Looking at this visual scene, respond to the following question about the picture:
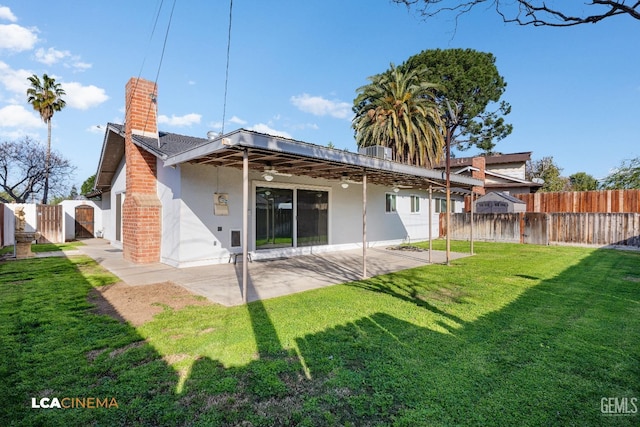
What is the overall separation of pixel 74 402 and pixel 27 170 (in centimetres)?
2782

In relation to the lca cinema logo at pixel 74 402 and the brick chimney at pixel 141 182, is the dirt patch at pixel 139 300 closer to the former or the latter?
the lca cinema logo at pixel 74 402

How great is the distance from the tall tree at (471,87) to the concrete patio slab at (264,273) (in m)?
18.7

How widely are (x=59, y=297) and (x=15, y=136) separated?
80.8 ft

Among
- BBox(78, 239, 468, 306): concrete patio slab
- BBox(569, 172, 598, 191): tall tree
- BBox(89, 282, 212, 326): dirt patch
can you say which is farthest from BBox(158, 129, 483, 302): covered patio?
BBox(569, 172, 598, 191): tall tree

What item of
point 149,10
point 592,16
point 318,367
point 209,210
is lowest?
point 318,367

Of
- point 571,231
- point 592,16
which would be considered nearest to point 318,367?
point 592,16

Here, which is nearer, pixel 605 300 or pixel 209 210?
pixel 605 300

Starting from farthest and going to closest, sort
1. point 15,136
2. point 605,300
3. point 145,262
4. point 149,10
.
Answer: point 15,136 < point 145,262 < point 149,10 < point 605,300

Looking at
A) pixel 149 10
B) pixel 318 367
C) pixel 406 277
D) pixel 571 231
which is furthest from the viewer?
pixel 571 231

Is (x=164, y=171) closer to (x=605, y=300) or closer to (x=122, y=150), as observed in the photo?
(x=122, y=150)

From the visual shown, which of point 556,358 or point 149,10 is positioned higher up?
point 149,10

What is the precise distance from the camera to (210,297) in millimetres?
5148

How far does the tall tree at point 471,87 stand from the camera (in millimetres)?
23891

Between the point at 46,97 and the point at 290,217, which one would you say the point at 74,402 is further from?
the point at 46,97
